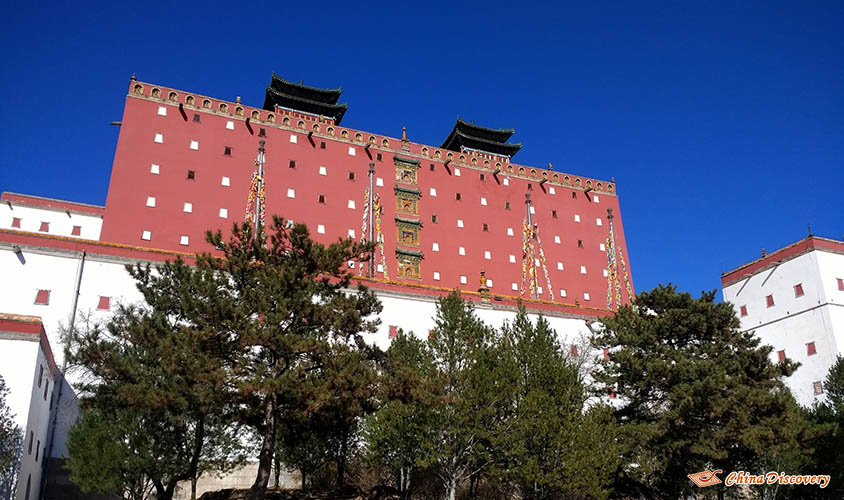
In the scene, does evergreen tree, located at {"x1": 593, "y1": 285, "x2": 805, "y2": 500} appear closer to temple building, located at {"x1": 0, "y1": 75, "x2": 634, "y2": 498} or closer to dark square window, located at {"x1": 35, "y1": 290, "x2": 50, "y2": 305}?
temple building, located at {"x1": 0, "y1": 75, "x2": 634, "y2": 498}

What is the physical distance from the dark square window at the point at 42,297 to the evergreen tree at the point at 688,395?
20887mm

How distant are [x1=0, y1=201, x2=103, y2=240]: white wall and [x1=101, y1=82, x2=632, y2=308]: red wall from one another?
6.35m

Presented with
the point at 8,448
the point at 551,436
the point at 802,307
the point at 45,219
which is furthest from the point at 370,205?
the point at 8,448

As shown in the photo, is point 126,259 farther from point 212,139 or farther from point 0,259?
point 212,139

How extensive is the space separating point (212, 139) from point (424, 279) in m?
16.1

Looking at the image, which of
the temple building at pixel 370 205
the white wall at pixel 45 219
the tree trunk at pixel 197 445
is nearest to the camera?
the tree trunk at pixel 197 445

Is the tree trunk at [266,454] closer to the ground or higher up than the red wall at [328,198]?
closer to the ground

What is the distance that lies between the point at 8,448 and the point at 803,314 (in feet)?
121

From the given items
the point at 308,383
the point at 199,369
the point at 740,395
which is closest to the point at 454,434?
the point at 308,383

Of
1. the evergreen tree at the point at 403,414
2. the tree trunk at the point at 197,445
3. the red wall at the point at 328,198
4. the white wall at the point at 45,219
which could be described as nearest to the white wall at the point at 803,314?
the red wall at the point at 328,198

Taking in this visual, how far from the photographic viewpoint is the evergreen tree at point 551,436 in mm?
19719

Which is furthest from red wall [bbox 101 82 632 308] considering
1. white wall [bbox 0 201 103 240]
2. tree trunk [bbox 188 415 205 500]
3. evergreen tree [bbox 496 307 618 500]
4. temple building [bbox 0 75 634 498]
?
evergreen tree [bbox 496 307 618 500]

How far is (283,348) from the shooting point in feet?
57.1

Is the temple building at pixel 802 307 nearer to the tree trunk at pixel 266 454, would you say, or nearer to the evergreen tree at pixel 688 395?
the evergreen tree at pixel 688 395
